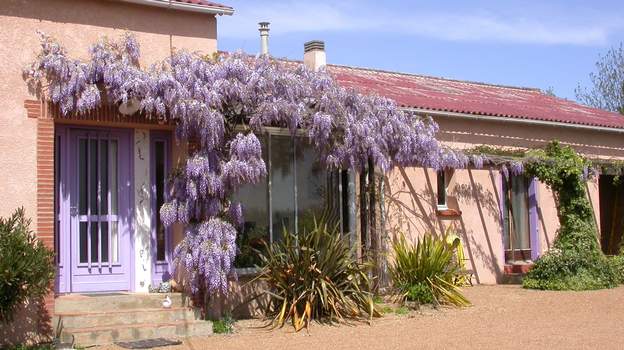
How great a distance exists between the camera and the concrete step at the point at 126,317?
10.1 meters

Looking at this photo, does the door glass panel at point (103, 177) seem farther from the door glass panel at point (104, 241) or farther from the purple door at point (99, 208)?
the door glass panel at point (104, 241)

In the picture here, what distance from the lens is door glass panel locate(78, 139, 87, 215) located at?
11.0 m

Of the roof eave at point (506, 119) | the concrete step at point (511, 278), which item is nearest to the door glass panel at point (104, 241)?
the roof eave at point (506, 119)

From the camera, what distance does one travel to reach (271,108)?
11500mm

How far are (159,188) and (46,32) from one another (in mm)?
2593

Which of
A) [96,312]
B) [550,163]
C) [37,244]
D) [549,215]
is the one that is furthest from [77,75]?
[549,215]

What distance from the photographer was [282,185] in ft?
42.2

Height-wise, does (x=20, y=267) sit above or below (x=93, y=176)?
below

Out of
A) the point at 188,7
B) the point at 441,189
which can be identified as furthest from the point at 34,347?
the point at 441,189

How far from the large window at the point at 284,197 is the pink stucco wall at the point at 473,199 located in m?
2.58

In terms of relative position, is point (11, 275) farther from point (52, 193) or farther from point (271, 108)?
point (271, 108)

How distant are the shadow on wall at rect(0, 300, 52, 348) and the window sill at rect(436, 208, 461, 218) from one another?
885 centimetres

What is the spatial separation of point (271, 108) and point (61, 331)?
404 cm

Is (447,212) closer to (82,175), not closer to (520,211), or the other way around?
(520,211)
